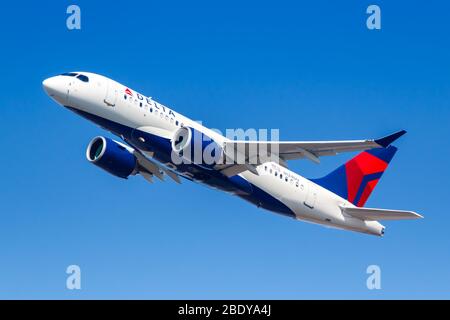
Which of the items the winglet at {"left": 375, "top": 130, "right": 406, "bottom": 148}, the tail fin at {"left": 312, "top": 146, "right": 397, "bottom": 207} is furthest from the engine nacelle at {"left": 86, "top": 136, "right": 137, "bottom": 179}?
the winglet at {"left": 375, "top": 130, "right": 406, "bottom": 148}

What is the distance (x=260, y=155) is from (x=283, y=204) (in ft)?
12.2

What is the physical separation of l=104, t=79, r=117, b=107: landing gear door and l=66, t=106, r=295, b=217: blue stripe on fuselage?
0.88 metres

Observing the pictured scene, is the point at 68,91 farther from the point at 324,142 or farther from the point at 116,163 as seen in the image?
the point at 324,142

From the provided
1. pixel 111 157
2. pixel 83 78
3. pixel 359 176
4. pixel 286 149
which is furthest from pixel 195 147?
pixel 359 176

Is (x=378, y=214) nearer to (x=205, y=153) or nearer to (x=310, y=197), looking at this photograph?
(x=310, y=197)

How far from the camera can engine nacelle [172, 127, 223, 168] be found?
37.4 metres

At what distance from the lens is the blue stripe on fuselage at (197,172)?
124 feet

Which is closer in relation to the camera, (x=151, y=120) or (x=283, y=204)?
(x=151, y=120)

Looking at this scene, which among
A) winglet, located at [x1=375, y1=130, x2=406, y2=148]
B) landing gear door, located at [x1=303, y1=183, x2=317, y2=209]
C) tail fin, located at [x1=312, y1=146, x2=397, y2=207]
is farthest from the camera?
tail fin, located at [x1=312, y1=146, x2=397, y2=207]

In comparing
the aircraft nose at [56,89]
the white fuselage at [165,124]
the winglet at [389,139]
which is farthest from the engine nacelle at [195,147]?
the winglet at [389,139]

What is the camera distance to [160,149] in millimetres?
37969

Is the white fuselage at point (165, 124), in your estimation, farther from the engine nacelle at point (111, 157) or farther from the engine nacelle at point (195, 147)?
the engine nacelle at point (111, 157)

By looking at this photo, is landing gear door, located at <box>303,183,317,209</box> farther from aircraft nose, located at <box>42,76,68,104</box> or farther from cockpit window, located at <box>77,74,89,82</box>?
aircraft nose, located at <box>42,76,68,104</box>

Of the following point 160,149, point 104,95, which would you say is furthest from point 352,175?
point 104,95
